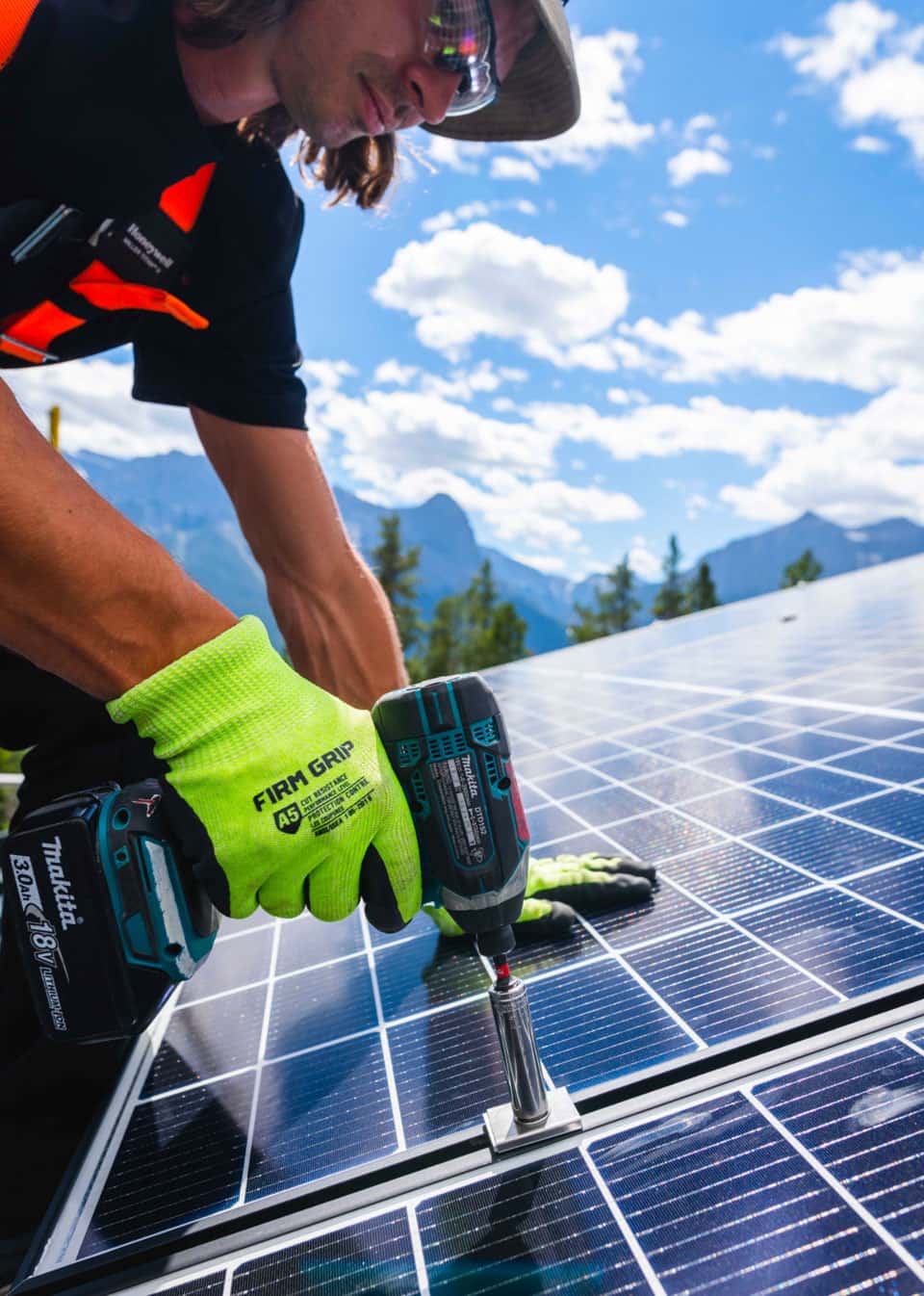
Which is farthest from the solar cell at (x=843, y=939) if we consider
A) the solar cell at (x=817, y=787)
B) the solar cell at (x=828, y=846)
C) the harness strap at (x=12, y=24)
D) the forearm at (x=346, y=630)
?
the harness strap at (x=12, y=24)

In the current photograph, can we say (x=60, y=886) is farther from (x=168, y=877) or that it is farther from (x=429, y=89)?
(x=429, y=89)

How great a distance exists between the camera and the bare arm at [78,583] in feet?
4.63

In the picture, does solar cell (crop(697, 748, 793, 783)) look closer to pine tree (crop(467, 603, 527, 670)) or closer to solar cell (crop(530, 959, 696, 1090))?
solar cell (crop(530, 959, 696, 1090))

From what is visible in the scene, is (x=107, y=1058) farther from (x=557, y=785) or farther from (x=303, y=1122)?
(x=557, y=785)

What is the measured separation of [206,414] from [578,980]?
226cm

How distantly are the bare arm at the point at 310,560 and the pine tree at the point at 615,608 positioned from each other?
179ft

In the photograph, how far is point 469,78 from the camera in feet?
7.84

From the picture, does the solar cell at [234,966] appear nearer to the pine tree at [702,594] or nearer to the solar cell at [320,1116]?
the solar cell at [320,1116]

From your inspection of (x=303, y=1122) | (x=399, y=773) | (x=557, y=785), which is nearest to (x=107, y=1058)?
(x=303, y=1122)

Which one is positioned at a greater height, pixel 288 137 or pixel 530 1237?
pixel 288 137

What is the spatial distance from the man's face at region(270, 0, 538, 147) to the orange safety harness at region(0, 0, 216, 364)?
39 centimetres

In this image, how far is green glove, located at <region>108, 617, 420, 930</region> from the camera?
1.50m

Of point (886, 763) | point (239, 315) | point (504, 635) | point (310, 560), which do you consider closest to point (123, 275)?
point (239, 315)

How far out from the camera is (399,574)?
47250 mm
